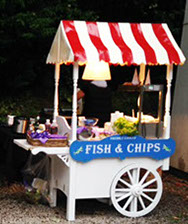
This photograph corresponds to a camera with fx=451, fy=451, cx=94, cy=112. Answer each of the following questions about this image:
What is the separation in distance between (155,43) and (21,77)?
740cm

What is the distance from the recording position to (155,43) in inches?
216

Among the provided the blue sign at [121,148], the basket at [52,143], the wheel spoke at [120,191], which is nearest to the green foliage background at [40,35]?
the basket at [52,143]

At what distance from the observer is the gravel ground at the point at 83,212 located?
5.41m

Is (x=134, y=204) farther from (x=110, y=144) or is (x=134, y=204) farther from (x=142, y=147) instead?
(x=110, y=144)

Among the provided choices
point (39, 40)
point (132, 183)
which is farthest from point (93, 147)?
point (39, 40)

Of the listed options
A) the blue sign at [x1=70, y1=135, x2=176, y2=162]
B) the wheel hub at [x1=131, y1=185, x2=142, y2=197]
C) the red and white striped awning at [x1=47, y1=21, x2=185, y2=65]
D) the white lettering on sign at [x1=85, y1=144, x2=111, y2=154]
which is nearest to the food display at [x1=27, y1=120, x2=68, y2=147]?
the blue sign at [x1=70, y1=135, x2=176, y2=162]

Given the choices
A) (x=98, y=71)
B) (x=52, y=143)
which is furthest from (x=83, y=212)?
(x=98, y=71)

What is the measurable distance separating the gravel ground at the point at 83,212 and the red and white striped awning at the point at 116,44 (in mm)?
1898

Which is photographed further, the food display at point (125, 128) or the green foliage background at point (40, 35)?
the green foliage background at point (40, 35)

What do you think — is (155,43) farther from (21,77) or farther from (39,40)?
(21,77)

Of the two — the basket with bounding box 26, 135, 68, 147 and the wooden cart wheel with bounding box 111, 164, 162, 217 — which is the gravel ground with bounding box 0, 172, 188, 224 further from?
the basket with bounding box 26, 135, 68, 147

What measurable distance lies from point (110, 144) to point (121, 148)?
150 mm

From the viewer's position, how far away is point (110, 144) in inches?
210

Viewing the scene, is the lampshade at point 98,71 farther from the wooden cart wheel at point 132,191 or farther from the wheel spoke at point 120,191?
the wheel spoke at point 120,191
